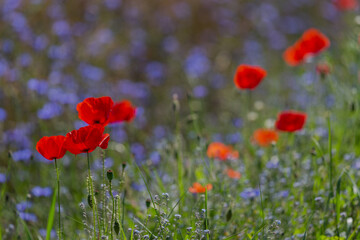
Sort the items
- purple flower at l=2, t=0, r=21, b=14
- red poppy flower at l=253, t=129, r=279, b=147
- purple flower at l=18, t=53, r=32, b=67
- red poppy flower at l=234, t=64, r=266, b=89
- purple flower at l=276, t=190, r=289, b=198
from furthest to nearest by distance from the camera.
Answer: purple flower at l=2, t=0, r=21, b=14 < purple flower at l=18, t=53, r=32, b=67 < red poppy flower at l=253, t=129, r=279, b=147 < red poppy flower at l=234, t=64, r=266, b=89 < purple flower at l=276, t=190, r=289, b=198

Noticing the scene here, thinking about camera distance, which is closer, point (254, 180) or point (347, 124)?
point (254, 180)

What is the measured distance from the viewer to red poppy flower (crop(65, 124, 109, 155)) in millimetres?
1596

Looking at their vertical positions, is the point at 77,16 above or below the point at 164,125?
above

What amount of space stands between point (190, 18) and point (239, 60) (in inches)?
50.7

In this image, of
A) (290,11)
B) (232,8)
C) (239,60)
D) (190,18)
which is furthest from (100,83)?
(290,11)

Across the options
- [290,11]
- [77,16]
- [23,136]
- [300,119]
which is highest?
[77,16]

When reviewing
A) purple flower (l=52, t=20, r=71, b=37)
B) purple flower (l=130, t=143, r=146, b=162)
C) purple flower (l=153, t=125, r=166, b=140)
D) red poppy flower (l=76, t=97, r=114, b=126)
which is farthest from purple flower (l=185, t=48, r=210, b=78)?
red poppy flower (l=76, t=97, r=114, b=126)

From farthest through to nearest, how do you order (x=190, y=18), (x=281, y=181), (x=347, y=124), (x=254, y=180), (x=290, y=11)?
(x=290, y=11)
(x=190, y=18)
(x=347, y=124)
(x=254, y=180)
(x=281, y=181)

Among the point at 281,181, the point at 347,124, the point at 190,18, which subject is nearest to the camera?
the point at 281,181

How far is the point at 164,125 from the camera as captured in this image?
15.8 ft

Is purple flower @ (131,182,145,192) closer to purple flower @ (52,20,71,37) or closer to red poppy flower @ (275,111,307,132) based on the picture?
red poppy flower @ (275,111,307,132)

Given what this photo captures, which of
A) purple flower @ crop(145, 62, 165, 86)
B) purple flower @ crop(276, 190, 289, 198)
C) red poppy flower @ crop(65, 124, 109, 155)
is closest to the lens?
red poppy flower @ crop(65, 124, 109, 155)

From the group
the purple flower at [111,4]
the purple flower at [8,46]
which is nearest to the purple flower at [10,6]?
the purple flower at [8,46]

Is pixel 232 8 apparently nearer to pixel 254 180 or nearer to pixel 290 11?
pixel 290 11
